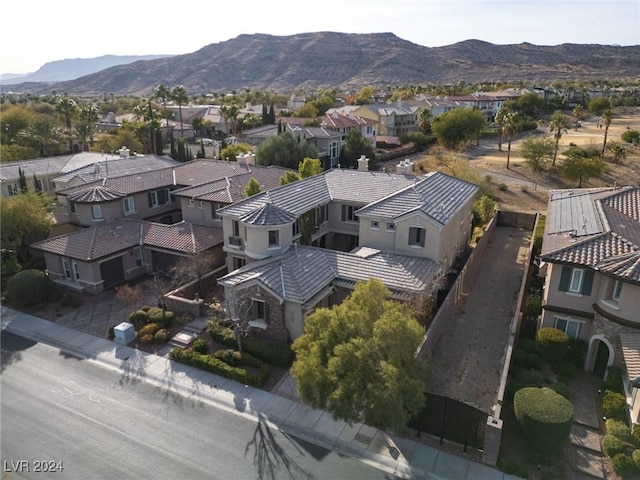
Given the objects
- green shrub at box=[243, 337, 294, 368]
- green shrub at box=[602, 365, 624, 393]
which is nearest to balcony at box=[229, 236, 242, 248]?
green shrub at box=[243, 337, 294, 368]

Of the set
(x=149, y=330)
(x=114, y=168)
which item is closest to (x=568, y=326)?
(x=149, y=330)

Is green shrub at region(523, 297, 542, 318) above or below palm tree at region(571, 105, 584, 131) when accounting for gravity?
below

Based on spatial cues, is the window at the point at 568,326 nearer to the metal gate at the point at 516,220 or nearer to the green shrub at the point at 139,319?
the green shrub at the point at 139,319

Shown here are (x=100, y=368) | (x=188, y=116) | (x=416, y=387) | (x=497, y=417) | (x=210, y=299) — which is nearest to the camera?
(x=416, y=387)

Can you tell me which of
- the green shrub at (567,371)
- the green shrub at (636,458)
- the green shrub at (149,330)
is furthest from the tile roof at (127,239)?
the green shrub at (636,458)

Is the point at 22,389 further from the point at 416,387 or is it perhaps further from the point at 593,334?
the point at 593,334

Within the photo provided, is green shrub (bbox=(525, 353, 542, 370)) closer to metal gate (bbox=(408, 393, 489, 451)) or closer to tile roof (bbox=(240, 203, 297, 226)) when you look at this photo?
metal gate (bbox=(408, 393, 489, 451))

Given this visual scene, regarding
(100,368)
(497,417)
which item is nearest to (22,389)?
(100,368)
